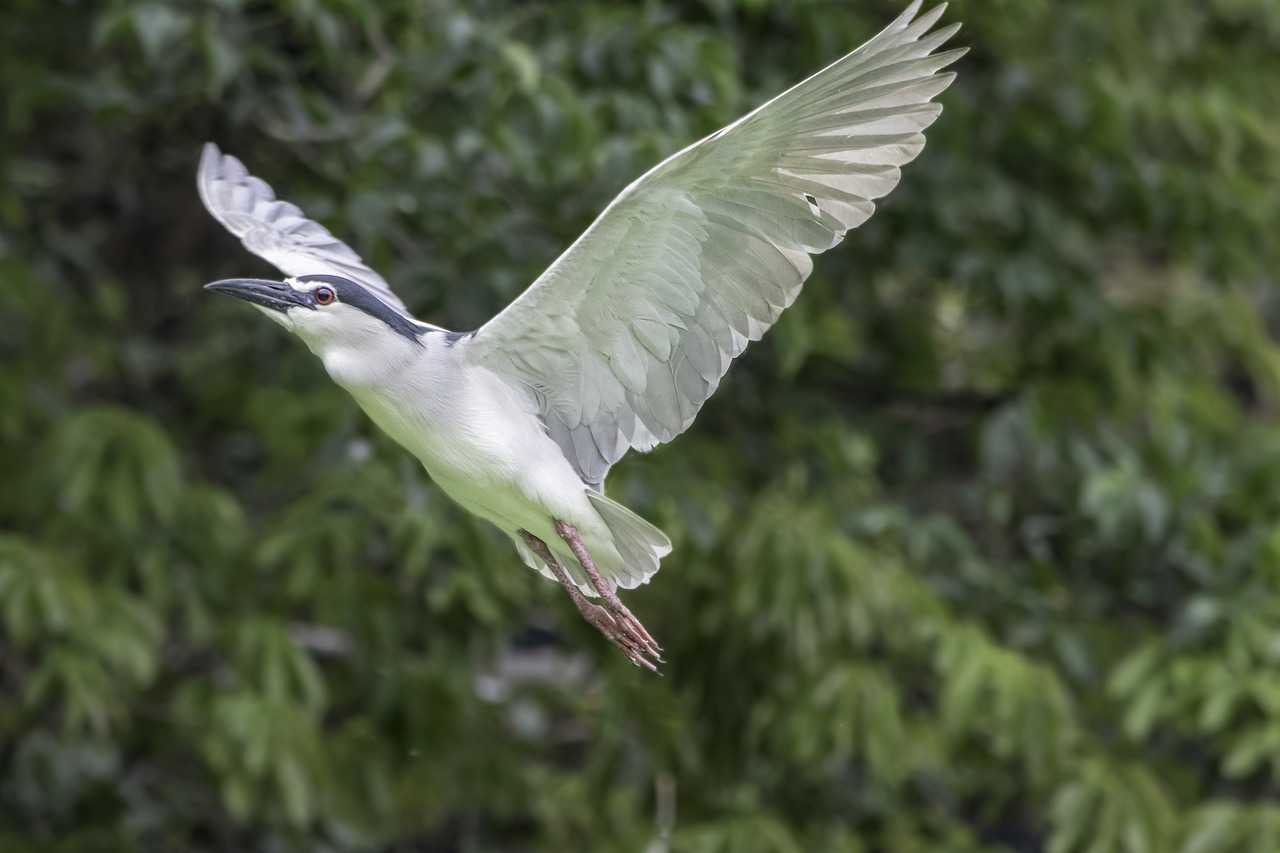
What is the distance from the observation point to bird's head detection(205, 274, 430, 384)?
99.4 inches

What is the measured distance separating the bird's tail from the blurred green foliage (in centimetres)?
104

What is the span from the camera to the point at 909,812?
513 cm

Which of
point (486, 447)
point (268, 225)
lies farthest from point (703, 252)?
point (268, 225)

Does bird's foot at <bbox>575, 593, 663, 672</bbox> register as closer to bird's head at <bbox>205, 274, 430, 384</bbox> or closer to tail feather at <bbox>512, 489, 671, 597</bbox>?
tail feather at <bbox>512, 489, 671, 597</bbox>

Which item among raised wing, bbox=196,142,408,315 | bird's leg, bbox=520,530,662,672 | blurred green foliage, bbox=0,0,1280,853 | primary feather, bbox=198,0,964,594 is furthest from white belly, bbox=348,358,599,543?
blurred green foliage, bbox=0,0,1280,853

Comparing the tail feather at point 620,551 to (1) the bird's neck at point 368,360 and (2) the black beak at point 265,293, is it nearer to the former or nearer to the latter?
(1) the bird's neck at point 368,360

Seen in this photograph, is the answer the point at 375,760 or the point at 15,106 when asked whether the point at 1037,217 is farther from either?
the point at 15,106

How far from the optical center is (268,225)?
3.12 m

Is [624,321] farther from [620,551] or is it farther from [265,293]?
[265,293]

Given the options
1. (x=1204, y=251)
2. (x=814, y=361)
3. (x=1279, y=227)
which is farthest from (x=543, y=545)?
(x=1279, y=227)

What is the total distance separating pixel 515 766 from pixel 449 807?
8.7 inches

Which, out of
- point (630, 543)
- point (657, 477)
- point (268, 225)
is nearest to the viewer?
point (630, 543)

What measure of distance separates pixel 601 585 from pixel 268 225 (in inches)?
37.3

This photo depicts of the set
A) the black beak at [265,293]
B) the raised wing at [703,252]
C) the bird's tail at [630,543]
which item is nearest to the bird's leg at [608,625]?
the bird's tail at [630,543]
